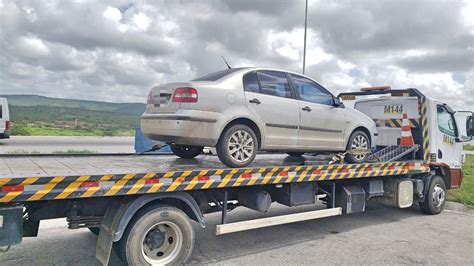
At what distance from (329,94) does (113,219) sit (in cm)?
393

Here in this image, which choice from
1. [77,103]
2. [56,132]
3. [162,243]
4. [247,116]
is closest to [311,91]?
[247,116]

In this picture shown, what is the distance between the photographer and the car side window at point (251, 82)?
502cm

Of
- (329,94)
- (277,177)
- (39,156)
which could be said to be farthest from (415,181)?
(39,156)

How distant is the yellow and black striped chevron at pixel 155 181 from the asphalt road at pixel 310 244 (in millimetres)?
928

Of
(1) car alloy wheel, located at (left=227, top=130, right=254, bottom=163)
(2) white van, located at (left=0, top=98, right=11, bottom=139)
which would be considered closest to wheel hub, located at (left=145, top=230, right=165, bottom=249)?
(1) car alloy wheel, located at (left=227, top=130, right=254, bottom=163)

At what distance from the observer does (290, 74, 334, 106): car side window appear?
5676 millimetres

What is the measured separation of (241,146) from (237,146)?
57 mm

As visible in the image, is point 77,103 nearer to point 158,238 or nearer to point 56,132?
point 56,132

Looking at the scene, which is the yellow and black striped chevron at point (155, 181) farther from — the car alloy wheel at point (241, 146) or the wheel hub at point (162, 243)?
the wheel hub at point (162, 243)

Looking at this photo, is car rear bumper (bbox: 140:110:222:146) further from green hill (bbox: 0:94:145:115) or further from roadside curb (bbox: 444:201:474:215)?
green hill (bbox: 0:94:145:115)

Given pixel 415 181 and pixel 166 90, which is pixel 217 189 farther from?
pixel 415 181

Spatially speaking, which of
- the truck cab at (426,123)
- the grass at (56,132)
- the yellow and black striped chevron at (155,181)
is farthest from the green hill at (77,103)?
the yellow and black striped chevron at (155,181)

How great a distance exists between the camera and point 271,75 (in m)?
5.40

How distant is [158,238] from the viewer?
401cm
